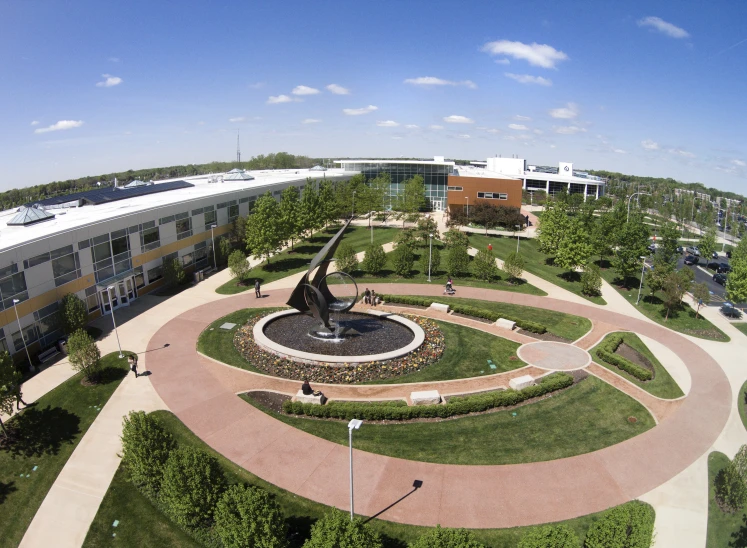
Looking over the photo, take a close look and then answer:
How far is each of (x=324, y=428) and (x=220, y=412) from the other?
18.7 feet

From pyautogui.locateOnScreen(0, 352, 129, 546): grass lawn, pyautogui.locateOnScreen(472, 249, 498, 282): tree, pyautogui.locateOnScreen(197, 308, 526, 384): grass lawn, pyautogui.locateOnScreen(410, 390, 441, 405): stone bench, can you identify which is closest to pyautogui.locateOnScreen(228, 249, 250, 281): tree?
pyautogui.locateOnScreen(197, 308, 526, 384): grass lawn

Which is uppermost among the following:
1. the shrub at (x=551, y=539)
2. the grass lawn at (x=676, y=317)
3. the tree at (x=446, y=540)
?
the tree at (x=446, y=540)

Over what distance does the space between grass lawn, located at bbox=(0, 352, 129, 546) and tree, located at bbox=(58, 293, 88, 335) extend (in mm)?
6159

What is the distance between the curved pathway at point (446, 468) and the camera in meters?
17.5

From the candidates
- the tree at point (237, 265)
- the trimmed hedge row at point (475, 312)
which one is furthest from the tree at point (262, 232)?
the trimmed hedge row at point (475, 312)

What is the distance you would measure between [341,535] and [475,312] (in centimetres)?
2659

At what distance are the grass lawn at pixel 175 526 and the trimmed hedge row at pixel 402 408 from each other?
4.95m

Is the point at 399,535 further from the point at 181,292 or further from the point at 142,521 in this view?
the point at 181,292

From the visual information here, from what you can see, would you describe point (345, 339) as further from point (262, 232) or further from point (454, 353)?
point (262, 232)

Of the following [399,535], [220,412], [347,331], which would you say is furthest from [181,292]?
[399,535]

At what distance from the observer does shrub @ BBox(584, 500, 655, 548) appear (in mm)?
13500

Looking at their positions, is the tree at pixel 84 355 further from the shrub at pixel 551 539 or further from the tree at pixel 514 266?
the tree at pixel 514 266

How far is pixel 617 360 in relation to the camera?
29438mm

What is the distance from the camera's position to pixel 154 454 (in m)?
17.3
